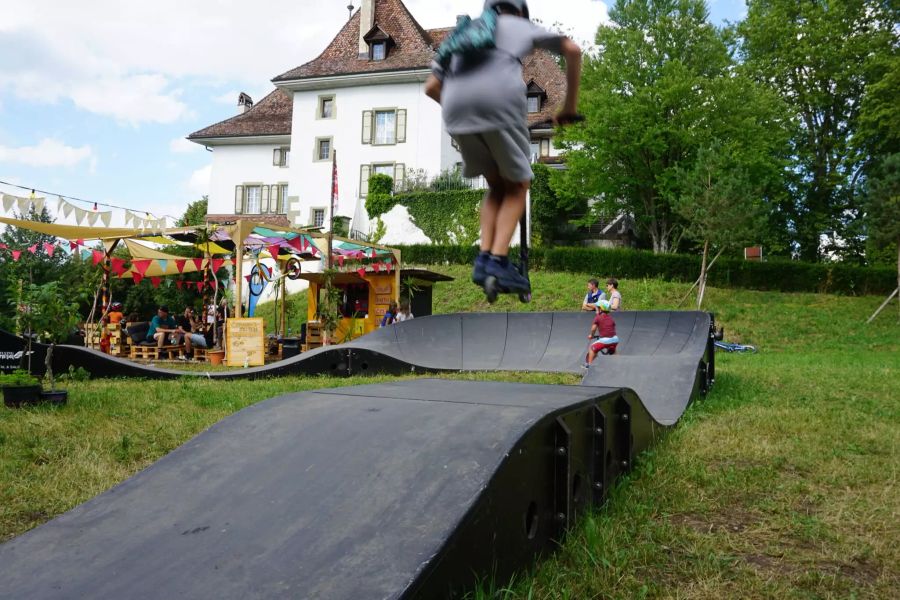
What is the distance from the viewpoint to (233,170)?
3769cm

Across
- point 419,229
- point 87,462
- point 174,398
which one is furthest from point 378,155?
point 87,462

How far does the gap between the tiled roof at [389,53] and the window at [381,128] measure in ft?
6.90

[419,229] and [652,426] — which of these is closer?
[652,426]

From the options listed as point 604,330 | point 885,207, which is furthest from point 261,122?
point 604,330

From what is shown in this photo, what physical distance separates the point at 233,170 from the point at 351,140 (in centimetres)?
906

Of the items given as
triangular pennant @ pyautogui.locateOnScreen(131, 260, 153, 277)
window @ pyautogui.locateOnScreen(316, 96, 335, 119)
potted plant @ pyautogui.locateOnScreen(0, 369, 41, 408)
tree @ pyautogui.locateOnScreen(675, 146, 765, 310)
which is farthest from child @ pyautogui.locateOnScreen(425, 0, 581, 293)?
window @ pyautogui.locateOnScreen(316, 96, 335, 119)

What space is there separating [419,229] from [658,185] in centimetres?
1132

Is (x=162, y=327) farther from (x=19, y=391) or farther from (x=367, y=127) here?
(x=367, y=127)

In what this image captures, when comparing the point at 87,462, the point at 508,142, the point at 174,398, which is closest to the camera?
the point at 508,142

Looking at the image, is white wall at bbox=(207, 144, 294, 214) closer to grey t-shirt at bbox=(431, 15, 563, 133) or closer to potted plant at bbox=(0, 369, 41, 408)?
potted plant at bbox=(0, 369, 41, 408)

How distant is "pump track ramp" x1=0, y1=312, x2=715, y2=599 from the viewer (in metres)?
2.01

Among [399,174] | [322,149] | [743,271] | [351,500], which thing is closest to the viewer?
[351,500]

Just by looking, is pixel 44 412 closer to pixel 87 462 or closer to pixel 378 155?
pixel 87 462

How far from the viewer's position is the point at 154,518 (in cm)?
255
